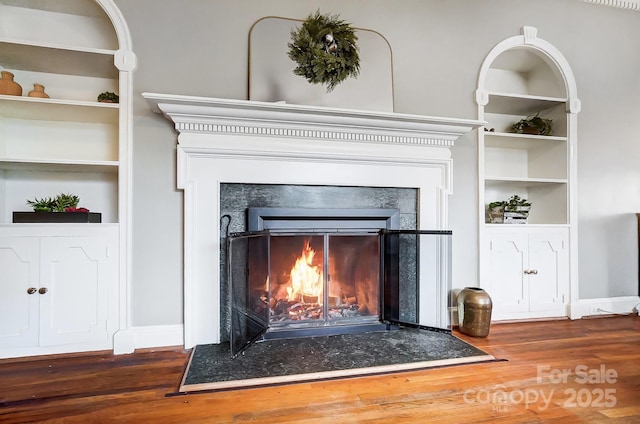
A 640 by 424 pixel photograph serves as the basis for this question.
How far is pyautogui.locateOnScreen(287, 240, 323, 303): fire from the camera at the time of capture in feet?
7.84

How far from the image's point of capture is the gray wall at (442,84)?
2.18 metres

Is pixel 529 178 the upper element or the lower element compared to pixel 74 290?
upper

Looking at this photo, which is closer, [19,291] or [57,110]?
[19,291]

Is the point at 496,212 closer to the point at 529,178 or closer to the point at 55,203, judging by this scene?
the point at 529,178

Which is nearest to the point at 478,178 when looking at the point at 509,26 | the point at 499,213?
the point at 499,213

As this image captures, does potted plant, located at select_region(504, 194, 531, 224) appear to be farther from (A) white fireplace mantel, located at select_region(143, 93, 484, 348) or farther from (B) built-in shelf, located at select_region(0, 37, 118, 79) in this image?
(B) built-in shelf, located at select_region(0, 37, 118, 79)

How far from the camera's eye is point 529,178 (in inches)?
112

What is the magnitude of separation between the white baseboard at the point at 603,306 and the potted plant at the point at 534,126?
1520 millimetres

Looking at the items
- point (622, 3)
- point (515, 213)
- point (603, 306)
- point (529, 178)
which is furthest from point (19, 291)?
point (622, 3)

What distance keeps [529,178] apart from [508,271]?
0.81 m

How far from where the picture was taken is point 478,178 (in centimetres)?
268

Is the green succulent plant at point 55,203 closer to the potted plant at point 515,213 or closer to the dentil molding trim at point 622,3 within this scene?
the potted plant at point 515,213

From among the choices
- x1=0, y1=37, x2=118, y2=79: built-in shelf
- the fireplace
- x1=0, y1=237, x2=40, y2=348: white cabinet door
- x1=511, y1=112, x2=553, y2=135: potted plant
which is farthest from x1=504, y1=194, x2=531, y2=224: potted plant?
x1=0, y1=237, x2=40, y2=348: white cabinet door

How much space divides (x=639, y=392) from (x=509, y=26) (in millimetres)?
2667
